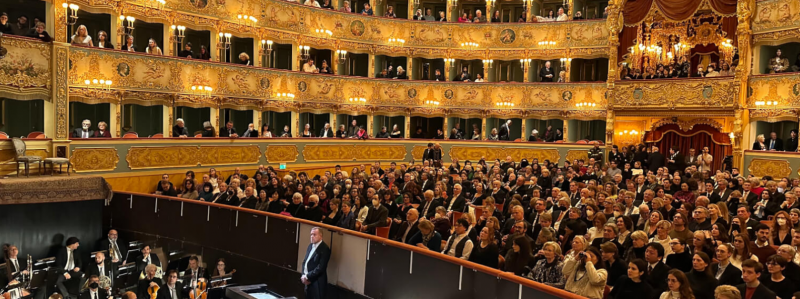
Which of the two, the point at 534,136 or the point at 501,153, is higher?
the point at 534,136

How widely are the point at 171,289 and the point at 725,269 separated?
7.43 meters

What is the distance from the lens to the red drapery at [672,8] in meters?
19.9

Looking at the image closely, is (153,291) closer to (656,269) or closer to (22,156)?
(22,156)

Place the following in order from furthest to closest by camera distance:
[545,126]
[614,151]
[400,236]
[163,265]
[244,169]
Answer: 1. [545,126]
2. [614,151]
3. [244,169]
4. [163,265]
5. [400,236]

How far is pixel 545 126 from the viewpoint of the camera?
26.0 m

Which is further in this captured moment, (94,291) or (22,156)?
Result: (22,156)

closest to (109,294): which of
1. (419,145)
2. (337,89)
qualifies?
(337,89)

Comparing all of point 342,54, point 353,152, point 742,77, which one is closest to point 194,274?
point 353,152

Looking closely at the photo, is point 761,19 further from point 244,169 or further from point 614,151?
point 244,169

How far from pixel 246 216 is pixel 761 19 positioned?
1661 centimetres

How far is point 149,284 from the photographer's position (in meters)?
9.47

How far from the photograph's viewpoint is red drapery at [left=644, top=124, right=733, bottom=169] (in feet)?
69.2

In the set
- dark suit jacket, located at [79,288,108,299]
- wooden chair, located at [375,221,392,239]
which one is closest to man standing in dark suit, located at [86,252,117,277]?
dark suit jacket, located at [79,288,108,299]

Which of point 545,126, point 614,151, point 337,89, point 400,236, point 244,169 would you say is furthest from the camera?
point 545,126
